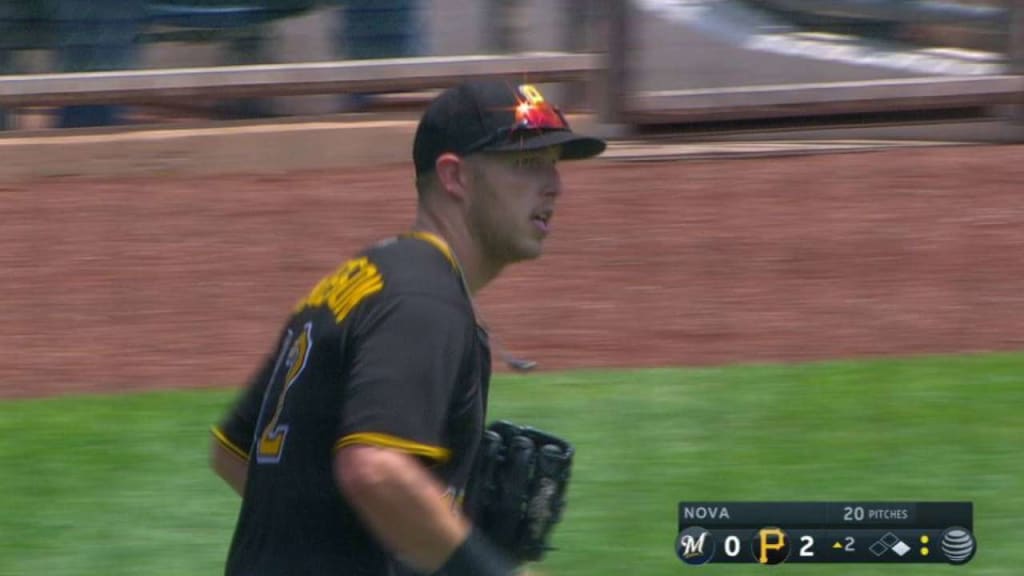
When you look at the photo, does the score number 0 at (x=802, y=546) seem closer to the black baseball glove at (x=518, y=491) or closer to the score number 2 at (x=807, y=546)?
the score number 2 at (x=807, y=546)

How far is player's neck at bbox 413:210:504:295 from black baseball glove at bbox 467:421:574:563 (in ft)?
0.99

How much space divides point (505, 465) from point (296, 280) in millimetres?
5967

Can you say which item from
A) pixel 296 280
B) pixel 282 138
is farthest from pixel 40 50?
pixel 296 280

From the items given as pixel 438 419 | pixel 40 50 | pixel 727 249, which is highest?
pixel 438 419

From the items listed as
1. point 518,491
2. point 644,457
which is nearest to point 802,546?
point 644,457

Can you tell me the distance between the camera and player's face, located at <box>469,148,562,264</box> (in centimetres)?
303

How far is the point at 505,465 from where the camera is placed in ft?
10.4

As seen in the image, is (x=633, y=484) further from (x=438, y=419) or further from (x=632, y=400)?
(x=438, y=419)

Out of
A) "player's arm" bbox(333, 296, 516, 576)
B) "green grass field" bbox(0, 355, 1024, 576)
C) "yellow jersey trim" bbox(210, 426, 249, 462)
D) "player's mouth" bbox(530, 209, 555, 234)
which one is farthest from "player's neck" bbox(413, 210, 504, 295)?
"green grass field" bbox(0, 355, 1024, 576)

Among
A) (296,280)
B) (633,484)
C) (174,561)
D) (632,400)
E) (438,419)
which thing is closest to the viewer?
(438,419)

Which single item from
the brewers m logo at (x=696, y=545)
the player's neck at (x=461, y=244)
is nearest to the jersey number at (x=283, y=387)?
the player's neck at (x=461, y=244)

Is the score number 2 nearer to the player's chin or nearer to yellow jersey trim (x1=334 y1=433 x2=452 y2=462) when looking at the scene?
the player's chin

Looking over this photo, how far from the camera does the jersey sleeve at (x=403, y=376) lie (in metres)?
2.70

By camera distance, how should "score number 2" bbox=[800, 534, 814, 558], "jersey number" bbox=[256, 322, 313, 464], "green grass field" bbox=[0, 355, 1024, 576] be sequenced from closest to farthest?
"jersey number" bbox=[256, 322, 313, 464] → "score number 2" bbox=[800, 534, 814, 558] → "green grass field" bbox=[0, 355, 1024, 576]
